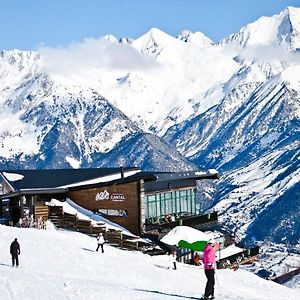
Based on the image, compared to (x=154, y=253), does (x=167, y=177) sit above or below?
above

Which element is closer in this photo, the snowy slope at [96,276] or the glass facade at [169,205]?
the snowy slope at [96,276]

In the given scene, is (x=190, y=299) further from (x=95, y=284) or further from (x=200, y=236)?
(x=200, y=236)

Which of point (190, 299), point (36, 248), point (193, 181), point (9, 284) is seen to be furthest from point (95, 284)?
point (193, 181)

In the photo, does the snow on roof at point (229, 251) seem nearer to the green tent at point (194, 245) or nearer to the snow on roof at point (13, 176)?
the green tent at point (194, 245)

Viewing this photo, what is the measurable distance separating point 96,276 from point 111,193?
2131 centimetres

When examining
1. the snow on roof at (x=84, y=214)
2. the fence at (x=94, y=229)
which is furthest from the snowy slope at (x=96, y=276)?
the snow on roof at (x=84, y=214)

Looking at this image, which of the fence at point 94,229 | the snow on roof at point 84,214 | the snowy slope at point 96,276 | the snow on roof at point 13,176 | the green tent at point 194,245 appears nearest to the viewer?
the snowy slope at point 96,276

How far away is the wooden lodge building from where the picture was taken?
→ 5281 cm

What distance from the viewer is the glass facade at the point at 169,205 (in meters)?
55.5

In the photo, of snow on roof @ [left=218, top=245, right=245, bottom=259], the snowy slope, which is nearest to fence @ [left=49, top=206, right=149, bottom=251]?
the snowy slope

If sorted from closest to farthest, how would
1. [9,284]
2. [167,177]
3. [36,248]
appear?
[9,284] < [36,248] < [167,177]

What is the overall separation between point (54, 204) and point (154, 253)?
10035 mm

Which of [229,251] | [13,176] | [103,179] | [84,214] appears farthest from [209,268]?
[13,176]

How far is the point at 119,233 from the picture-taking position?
47688 millimetres
